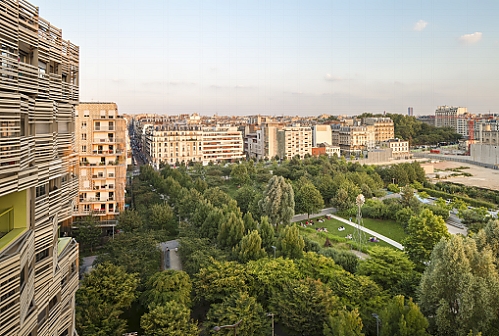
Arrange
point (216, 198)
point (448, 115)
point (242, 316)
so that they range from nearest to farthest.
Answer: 1. point (242, 316)
2. point (216, 198)
3. point (448, 115)

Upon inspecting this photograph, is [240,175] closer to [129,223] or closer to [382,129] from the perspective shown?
[129,223]

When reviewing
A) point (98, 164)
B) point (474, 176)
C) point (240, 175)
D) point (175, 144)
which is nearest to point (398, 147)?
point (474, 176)

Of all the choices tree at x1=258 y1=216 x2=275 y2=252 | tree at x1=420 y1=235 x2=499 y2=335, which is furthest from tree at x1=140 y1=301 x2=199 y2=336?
tree at x1=258 y1=216 x2=275 y2=252

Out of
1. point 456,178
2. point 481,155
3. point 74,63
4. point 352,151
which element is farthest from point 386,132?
point 74,63

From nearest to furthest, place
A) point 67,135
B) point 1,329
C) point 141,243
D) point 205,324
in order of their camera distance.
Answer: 1. point 1,329
2. point 67,135
3. point 205,324
4. point 141,243

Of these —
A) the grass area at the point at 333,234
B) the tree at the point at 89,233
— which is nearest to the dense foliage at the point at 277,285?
the grass area at the point at 333,234

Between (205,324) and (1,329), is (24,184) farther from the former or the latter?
(205,324)

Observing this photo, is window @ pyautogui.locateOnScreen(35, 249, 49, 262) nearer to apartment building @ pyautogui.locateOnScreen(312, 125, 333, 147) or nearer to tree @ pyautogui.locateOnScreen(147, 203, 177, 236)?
tree @ pyautogui.locateOnScreen(147, 203, 177, 236)

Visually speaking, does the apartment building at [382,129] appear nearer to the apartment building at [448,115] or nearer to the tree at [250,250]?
the apartment building at [448,115]
